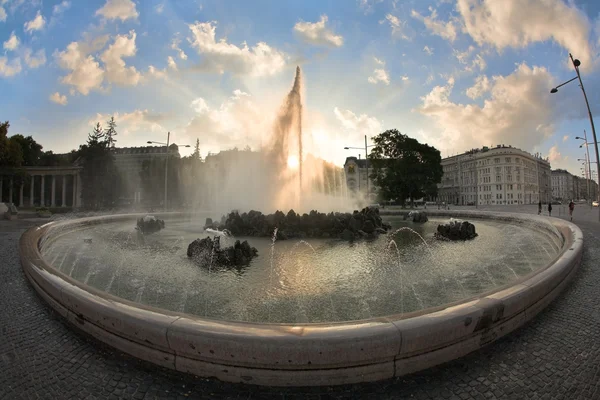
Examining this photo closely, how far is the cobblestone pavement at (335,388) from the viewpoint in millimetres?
3197

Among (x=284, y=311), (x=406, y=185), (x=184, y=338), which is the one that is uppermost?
(x=406, y=185)

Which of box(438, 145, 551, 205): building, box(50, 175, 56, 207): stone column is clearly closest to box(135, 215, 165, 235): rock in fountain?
box(50, 175, 56, 207): stone column

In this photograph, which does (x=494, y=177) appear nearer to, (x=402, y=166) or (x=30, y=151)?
(x=402, y=166)

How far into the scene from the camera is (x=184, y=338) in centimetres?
341

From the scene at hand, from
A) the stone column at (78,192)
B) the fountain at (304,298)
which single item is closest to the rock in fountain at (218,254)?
the fountain at (304,298)

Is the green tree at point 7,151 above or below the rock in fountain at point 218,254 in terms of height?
above

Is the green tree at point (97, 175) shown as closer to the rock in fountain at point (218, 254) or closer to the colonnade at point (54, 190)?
the colonnade at point (54, 190)

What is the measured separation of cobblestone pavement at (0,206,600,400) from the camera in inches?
126

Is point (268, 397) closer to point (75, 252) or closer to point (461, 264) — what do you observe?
point (461, 264)

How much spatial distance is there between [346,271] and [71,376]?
683 cm

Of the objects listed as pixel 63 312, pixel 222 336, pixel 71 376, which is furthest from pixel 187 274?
pixel 222 336

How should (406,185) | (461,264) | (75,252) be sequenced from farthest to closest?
1. (406,185)
2. (75,252)
3. (461,264)

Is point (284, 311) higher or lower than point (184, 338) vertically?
lower

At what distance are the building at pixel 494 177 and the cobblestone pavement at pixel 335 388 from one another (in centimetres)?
11116
